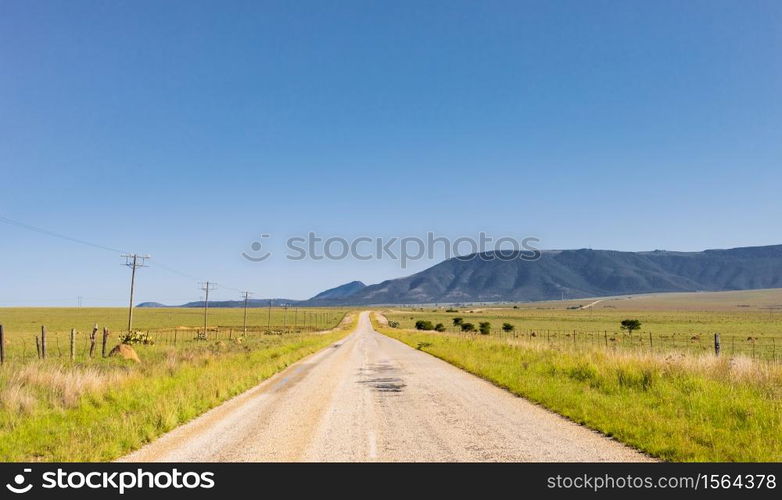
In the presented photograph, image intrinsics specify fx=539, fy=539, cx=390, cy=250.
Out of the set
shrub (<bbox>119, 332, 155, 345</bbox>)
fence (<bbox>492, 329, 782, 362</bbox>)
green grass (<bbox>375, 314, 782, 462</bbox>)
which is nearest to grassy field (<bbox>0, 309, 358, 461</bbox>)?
green grass (<bbox>375, 314, 782, 462</bbox>)

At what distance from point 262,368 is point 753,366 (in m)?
18.5

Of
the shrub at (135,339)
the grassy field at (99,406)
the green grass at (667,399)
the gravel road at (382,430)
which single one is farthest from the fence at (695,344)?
the shrub at (135,339)

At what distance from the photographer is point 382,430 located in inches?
433

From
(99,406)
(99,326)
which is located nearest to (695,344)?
(99,406)

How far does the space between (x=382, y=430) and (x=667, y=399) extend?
711cm

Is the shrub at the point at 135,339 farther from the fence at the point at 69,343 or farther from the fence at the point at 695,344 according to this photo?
the fence at the point at 695,344

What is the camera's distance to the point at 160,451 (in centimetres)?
937

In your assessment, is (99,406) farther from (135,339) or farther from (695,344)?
(695,344)

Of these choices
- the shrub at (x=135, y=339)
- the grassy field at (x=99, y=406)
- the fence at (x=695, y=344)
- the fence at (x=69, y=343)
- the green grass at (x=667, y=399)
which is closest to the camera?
the green grass at (x=667, y=399)

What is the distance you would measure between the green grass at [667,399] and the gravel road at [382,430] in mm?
662

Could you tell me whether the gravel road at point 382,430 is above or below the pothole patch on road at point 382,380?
above

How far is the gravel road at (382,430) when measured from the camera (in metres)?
8.88
